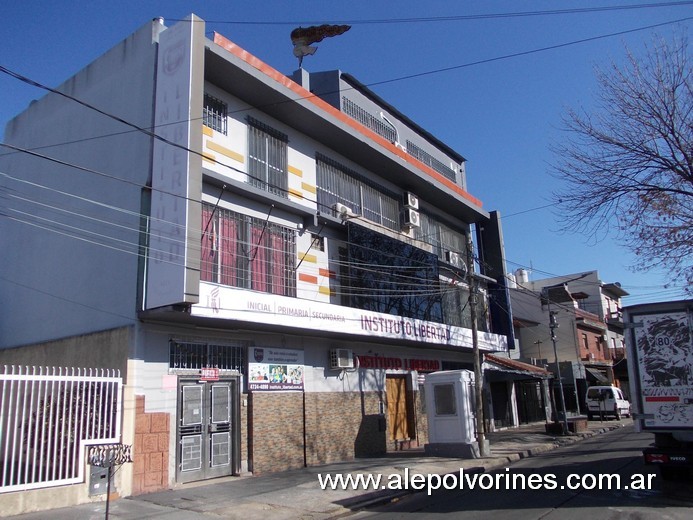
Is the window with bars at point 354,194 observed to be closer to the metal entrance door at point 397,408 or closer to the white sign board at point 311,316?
the white sign board at point 311,316

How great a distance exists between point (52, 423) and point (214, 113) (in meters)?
8.66

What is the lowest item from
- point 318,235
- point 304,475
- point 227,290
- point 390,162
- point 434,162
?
point 304,475

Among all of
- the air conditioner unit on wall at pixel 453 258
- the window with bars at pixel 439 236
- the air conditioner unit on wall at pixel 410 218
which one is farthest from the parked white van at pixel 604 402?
the air conditioner unit on wall at pixel 410 218

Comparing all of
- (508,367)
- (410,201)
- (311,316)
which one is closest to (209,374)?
(311,316)

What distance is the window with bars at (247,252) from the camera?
14.1 metres

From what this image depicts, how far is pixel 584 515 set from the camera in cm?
830

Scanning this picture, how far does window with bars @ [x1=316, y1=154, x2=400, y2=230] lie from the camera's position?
1894cm

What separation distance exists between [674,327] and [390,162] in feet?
41.0

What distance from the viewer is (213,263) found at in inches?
552

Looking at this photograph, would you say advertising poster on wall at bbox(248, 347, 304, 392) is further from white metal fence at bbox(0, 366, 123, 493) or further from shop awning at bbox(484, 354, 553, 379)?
shop awning at bbox(484, 354, 553, 379)

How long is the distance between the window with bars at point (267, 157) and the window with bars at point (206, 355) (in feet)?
15.3

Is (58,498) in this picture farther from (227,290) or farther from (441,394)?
(441,394)

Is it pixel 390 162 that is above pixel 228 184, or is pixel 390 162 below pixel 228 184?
above

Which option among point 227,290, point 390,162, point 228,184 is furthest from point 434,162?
point 227,290
